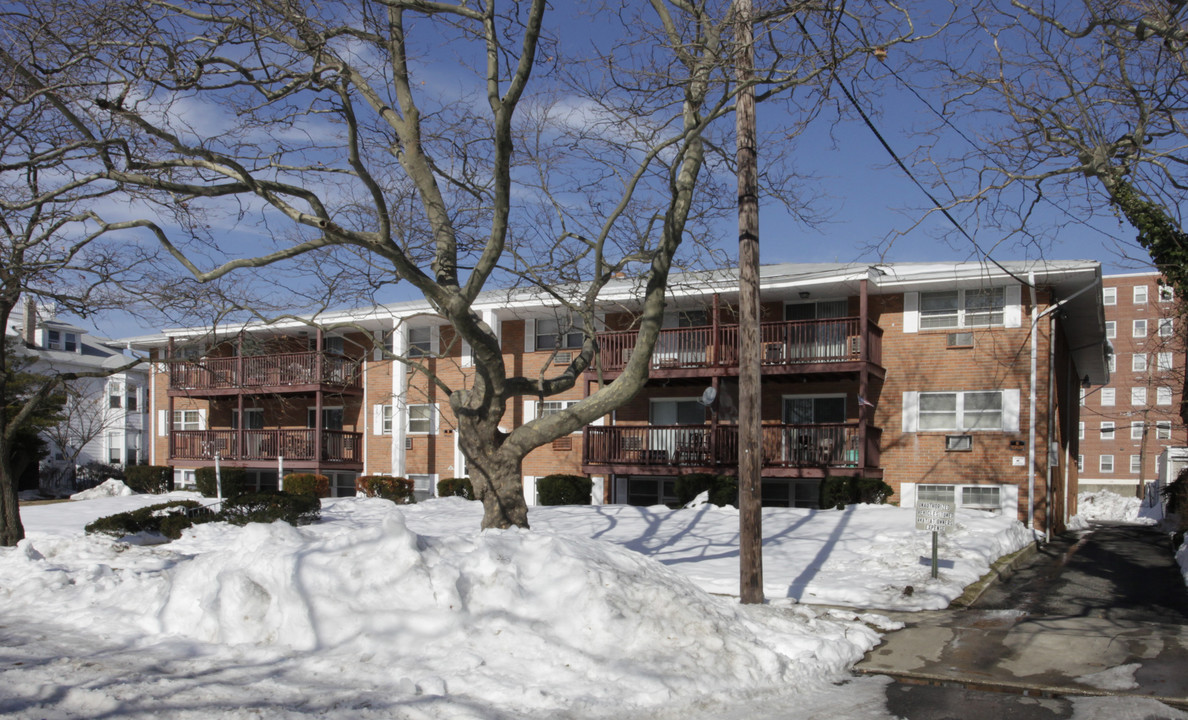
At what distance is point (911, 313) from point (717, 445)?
5917mm

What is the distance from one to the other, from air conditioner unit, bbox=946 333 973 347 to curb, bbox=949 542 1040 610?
5141 mm

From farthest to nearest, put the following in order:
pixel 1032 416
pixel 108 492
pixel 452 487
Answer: pixel 108 492 → pixel 452 487 → pixel 1032 416

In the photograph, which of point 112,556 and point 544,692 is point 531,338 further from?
point 544,692

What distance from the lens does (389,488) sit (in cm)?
2655

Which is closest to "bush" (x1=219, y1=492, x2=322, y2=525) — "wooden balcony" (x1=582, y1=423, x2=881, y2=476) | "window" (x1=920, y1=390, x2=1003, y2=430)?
"wooden balcony" (x1=582, y1=423, x2=881, y2=476)

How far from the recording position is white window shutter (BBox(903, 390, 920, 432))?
75.5 feet

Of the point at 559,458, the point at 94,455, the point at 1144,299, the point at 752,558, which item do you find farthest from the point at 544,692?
the point at 1144,299

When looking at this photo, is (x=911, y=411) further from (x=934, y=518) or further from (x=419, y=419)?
(x=419, y=419)

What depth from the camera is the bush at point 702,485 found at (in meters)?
22.0

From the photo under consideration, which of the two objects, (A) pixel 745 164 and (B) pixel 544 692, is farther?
(A) pixel 745 164

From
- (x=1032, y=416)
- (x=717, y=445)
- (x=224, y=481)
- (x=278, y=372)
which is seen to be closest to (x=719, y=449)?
(x=717, y=445)

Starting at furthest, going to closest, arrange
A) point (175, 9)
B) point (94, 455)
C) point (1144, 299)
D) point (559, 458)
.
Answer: point (1144, 299)
point (94, 455)
point (559, 458)
point (175, 9)

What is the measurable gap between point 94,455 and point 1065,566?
148 feet

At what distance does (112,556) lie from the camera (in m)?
13.0
